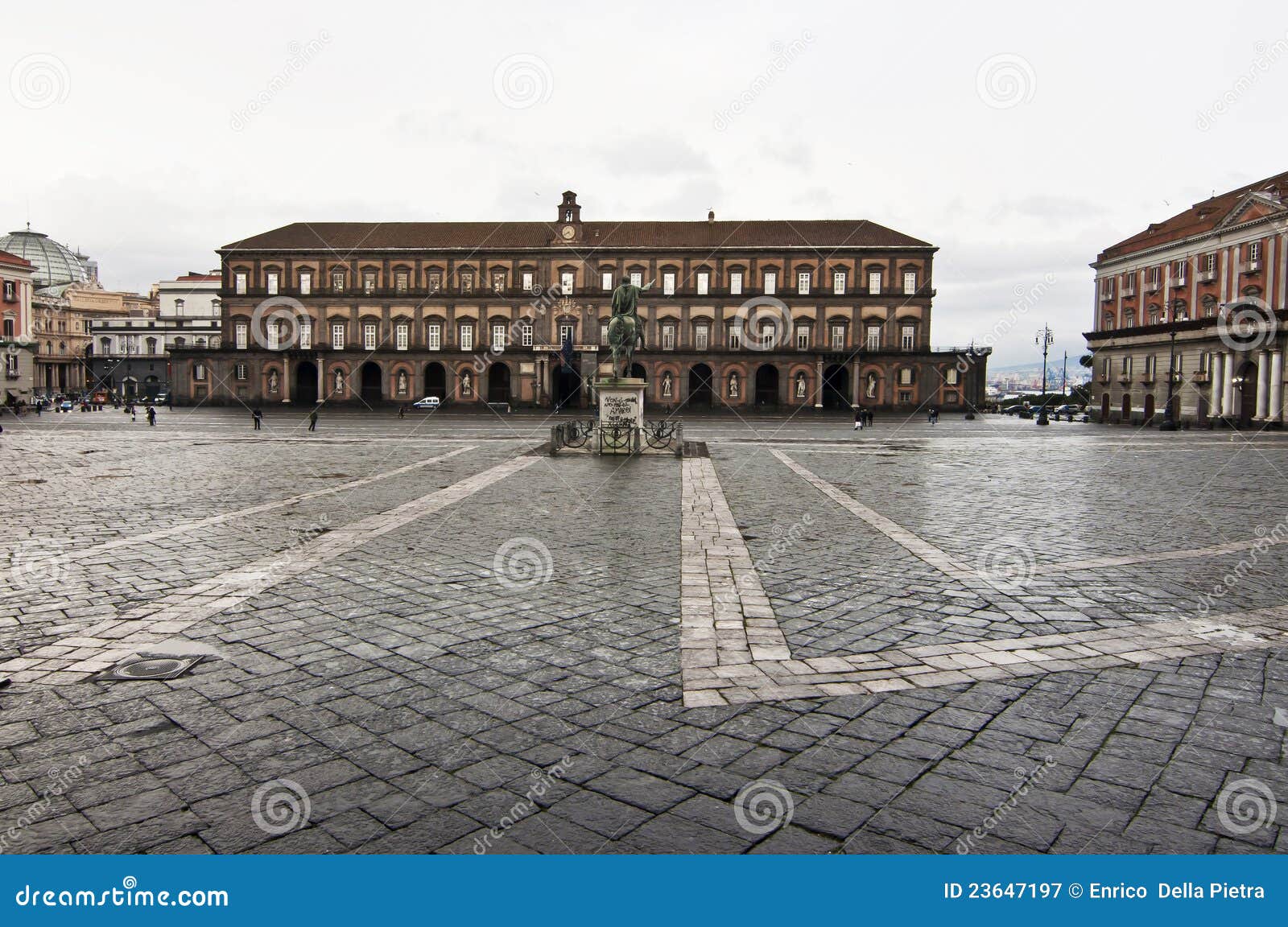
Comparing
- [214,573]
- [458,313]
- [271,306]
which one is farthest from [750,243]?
[214,573]

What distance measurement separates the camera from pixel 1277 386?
41.9 meters

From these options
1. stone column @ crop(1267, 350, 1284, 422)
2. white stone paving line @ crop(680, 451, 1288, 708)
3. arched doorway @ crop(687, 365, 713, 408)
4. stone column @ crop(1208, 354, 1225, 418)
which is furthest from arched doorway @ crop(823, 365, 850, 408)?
white stone paving line @ crop(680, 451, 1288, 708)

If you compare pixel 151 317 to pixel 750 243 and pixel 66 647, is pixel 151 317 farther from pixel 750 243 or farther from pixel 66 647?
pixel 66 647

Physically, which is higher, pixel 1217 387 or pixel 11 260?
pixel 11 260

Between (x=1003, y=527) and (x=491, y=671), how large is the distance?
7.73 metres

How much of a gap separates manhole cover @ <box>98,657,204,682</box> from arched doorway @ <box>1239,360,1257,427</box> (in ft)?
166

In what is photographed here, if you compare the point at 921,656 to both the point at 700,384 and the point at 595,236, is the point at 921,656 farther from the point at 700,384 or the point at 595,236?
the point at 595,236

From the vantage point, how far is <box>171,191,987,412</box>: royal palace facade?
216ft

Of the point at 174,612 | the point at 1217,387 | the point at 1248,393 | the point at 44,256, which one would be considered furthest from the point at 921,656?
the point at 44,256

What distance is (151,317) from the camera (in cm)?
9400

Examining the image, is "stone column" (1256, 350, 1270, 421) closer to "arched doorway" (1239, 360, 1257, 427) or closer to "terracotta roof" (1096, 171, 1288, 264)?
"arched doorway" (1239, 360, 1257, 427)

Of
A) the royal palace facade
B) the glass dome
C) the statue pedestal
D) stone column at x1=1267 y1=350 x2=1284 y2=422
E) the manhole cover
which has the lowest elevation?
the manhole cover

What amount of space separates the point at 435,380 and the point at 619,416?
50.0 m

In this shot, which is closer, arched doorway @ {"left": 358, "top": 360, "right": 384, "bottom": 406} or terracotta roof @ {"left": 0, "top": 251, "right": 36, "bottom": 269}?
terracotta roof @ {"left": 0, "top": 251, "right": 36, "bottom": 269}
